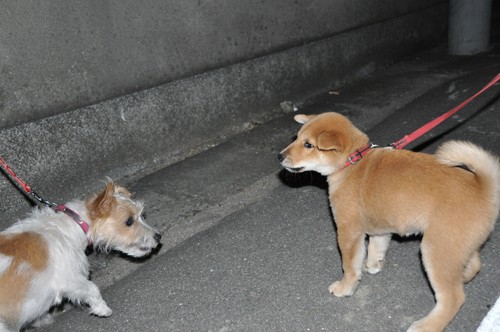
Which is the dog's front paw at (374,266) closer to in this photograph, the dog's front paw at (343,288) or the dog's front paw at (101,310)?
the dog's front paw at (343,288)

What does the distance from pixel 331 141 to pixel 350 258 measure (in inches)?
37.1

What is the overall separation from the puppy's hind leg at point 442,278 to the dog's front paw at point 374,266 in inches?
26.7

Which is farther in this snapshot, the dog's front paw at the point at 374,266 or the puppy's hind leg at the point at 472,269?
the dog's front paw at the point at 374,266

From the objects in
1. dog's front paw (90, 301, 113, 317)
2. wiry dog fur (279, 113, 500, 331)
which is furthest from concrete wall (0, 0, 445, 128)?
wiry dog fur (279, 113, 500, 331)

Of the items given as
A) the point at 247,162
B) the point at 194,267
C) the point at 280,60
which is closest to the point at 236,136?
the point at 247,162

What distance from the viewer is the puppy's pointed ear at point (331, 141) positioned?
11.3 feet

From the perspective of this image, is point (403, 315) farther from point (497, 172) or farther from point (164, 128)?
point (164, 128)

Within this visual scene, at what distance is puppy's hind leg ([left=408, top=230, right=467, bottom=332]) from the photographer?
2938 mm

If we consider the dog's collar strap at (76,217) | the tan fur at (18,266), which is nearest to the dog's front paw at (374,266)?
the dog's collar strap at (76,217)

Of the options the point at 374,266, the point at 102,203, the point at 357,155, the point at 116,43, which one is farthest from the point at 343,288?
the point at 116,43

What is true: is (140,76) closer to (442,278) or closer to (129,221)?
(129,221)

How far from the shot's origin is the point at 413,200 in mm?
3070

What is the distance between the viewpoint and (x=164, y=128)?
5.96 metres

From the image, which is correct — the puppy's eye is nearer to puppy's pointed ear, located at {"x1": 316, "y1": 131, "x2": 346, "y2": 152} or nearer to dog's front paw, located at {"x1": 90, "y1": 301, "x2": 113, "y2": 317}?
dog's front paw, located at {"x1": 90, "y1": 301, "x2": 113, "y2": 317}
